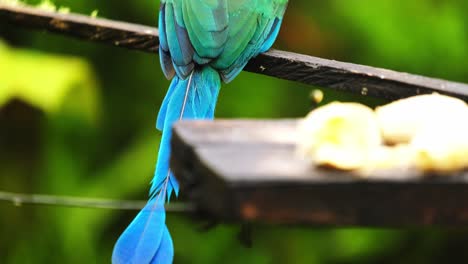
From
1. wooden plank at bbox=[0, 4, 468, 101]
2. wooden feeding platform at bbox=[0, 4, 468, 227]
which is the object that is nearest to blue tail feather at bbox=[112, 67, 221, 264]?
wooden plank at bbox=[0, 4, 468, 101]

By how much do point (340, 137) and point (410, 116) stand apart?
0.23 meters

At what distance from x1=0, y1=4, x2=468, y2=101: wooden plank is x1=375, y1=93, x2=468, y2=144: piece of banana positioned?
2.40 ft

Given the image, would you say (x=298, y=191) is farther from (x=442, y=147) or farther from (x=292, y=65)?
(x=292, y=65)

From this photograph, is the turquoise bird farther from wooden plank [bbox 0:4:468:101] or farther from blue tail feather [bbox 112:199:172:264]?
blue tail feather [bbox 112:199:172:264]

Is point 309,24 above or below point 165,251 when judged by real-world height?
below

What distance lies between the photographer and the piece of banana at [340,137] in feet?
4.58

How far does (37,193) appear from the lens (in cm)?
471

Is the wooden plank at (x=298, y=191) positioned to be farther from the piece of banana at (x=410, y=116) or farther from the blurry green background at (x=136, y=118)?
the blurry green background at (x=136, y=118)

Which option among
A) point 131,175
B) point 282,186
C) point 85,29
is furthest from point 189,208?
point 131,175

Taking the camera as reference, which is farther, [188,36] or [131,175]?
[131,175]

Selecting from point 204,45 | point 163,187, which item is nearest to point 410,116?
point 163,187

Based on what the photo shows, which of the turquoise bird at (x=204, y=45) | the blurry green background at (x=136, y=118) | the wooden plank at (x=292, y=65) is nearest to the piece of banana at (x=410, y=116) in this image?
the wooden plank at (x=292, y=65)

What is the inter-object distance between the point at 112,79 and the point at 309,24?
1002 millimetres

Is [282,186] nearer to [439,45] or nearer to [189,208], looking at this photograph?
[189,208]
